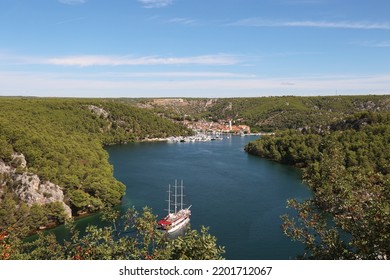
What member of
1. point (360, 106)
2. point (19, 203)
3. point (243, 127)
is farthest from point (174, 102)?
point (19, 203)

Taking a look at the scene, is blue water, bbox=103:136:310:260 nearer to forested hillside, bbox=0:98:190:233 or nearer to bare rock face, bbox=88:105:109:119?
forested hillside, bbox=0:98:190:233

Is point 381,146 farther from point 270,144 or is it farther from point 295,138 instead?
point 270,144

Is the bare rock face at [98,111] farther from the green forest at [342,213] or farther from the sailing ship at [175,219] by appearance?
the green forest at [342,213]

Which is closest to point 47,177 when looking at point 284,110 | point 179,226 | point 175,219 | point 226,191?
point 175,219

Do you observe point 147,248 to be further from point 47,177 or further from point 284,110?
point 284,110

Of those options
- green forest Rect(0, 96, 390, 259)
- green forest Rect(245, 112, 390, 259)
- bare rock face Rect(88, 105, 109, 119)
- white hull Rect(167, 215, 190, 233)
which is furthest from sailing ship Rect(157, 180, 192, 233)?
bare rock face Rect(88, 105, 109, 119)

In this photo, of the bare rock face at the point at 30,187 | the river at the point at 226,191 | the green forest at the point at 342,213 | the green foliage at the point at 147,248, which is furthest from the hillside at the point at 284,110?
the green foliage at the point at 147,248
